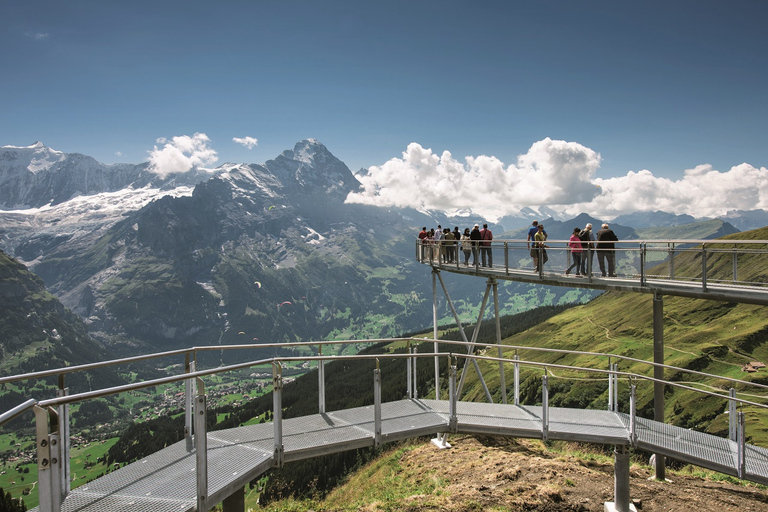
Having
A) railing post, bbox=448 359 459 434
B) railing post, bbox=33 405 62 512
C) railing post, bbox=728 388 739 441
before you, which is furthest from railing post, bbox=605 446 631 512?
railing post, bbox=33 405 62 512

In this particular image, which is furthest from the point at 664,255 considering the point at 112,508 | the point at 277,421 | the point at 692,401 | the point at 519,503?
the point at 692,401

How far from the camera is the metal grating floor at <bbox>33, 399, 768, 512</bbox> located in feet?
24.3

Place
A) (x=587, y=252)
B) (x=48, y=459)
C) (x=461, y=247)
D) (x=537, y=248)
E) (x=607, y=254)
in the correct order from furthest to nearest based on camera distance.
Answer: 1. (x=461, y=247)
2. (x=537, y=248)
3. (x=587, y=252)
4. (x=607, y=254)
5. (x=48, y=459)

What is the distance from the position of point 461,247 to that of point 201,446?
21885 millimetres

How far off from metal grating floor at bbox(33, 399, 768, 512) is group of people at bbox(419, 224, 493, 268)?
1228cm

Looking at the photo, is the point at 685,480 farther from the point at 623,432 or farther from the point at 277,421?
the point at 277,421

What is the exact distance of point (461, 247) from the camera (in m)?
27.4

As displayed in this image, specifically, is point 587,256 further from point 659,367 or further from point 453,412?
point 453,412

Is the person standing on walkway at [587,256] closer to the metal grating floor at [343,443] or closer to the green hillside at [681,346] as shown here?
the green hillside at [681,346]

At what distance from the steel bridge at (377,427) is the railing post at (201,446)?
0.05 ft

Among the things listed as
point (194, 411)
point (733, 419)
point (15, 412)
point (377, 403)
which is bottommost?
point (733, 419)

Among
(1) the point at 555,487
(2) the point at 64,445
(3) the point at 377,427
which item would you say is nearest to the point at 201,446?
(2) the point at 64,445

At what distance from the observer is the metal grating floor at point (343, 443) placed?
7.39 m

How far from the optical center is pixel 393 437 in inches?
439
